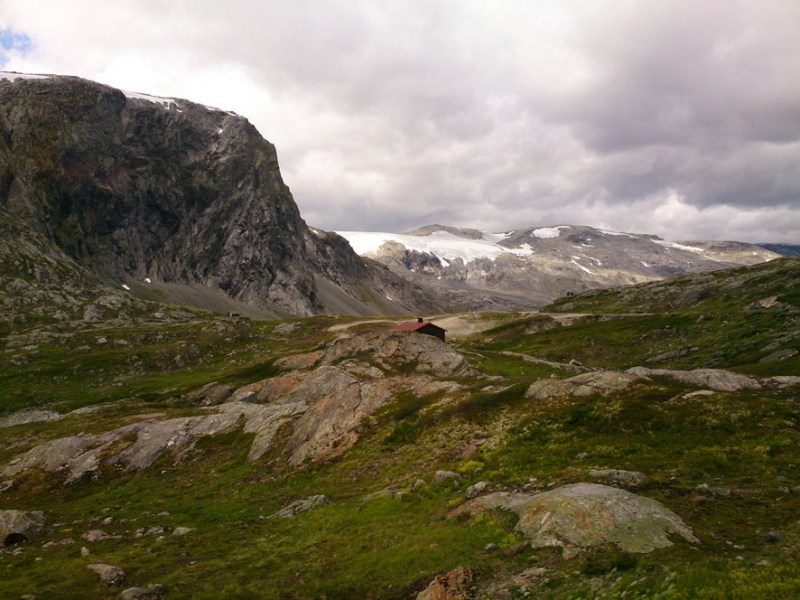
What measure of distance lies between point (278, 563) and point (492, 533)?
999 cm

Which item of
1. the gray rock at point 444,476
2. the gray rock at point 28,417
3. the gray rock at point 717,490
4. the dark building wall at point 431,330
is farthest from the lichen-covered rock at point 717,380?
the gray rock at point 28,417

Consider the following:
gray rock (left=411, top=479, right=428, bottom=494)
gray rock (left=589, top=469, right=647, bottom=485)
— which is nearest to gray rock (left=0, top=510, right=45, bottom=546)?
gray rock (left=411, top=479, right=428, bottom=494)

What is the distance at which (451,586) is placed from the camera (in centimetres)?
1598

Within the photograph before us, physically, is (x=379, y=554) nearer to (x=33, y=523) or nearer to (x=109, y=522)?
(x=109, y=522)

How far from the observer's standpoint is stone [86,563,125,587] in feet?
66.0

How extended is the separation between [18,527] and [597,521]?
1354 inches

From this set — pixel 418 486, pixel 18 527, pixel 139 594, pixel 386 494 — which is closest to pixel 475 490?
pixel 418 486

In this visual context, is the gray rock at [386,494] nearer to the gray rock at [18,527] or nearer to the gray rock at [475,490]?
the gray rock at [475,490]

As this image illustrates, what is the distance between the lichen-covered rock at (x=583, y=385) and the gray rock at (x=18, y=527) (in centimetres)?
3563

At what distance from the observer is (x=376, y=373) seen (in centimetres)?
6025

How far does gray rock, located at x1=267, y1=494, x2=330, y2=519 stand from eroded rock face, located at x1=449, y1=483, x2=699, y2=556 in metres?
13.4

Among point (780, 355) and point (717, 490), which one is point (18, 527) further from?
point (780, 355)

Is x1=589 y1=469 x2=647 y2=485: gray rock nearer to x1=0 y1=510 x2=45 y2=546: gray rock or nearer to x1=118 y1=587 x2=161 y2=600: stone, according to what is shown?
x1=118 y1=587 x2=161 y2=600: stone

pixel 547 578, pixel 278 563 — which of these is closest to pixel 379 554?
pixel 278 563
